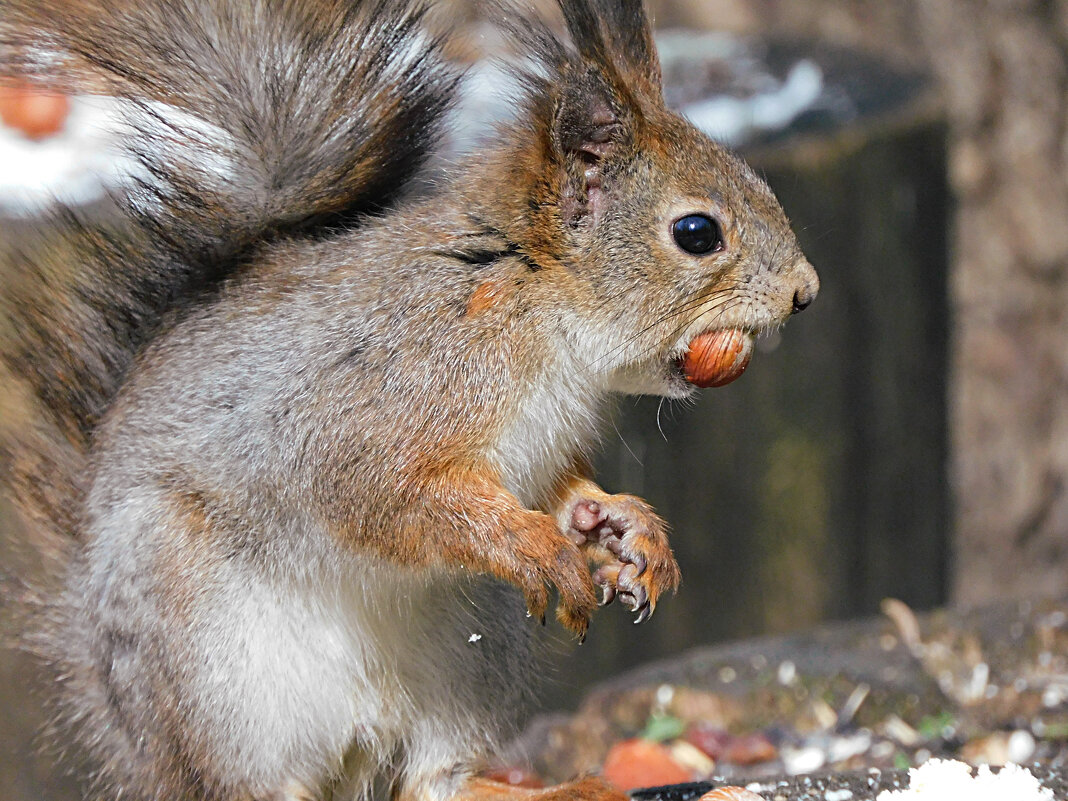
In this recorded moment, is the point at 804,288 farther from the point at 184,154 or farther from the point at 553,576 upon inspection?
the point at 184,154

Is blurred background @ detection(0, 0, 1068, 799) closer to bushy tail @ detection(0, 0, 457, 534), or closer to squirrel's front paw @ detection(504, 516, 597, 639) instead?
bushy tail @ detection(0, 0, 457, 534)

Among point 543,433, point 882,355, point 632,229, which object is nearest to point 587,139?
point 632,229

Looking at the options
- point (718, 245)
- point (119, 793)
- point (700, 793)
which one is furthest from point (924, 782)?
point (119, 793)

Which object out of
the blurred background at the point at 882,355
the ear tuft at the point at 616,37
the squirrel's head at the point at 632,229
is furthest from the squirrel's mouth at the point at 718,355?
the blurred background at the point at 882,355

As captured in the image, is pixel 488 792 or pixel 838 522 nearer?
pixel 488 792

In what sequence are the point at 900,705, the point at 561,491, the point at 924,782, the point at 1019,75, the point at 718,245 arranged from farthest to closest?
the point at 1019,75 < the point at 900,705 < the point at 561,491 < the point at 718,245 < the point at 924,782

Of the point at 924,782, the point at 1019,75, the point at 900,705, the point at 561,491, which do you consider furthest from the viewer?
the point at 1019,75

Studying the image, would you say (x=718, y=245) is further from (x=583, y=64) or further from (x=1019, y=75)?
(x=1019, y=75)

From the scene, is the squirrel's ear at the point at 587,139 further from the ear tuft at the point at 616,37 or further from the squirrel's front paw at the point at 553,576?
the squirrel's front paw at the point at 553,576
